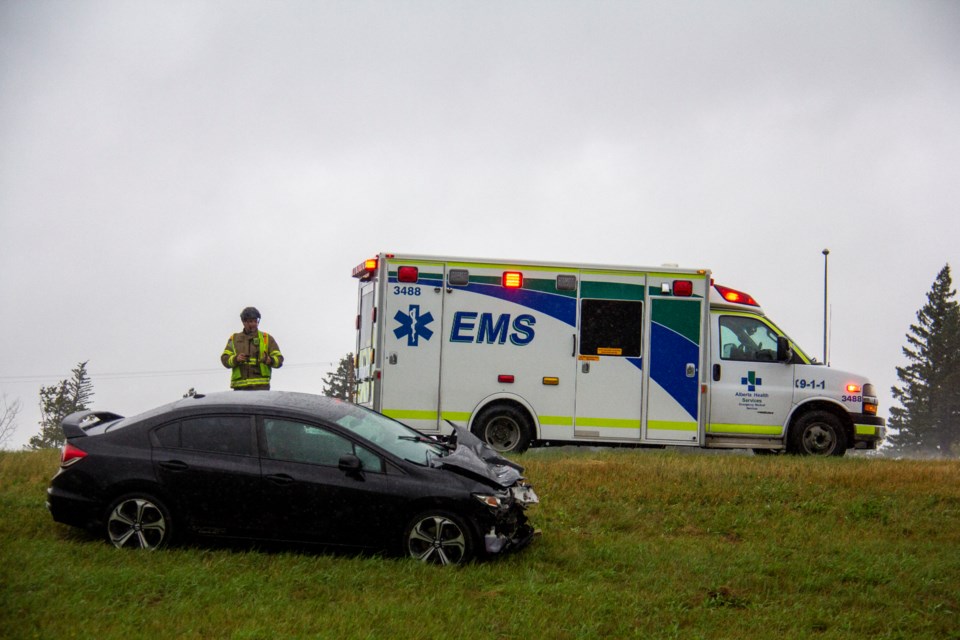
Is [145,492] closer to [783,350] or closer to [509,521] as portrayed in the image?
[509,521]

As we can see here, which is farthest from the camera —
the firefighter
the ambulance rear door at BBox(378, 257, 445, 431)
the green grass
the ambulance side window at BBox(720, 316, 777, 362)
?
the ambulance side window at BBox(720, 316, 777, 362)

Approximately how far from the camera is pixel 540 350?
14.7 m

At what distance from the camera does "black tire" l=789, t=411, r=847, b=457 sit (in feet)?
50.3

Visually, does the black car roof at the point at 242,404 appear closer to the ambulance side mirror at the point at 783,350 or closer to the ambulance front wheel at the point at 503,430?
the ambulance front wheel at the point at 503,430

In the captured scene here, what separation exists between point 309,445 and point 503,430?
5945mm

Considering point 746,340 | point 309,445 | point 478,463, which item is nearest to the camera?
point 309,445

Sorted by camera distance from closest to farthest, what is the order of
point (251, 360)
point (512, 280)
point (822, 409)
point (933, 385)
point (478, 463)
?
point (478, 463) < point (251, 360) < point (512, 280) < point (822, 409) < point (933, 385)

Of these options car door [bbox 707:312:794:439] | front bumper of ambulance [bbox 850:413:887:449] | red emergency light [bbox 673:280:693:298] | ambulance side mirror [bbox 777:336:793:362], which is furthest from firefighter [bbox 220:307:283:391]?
front bumper of ambulance [bbox 850:413:887:449]

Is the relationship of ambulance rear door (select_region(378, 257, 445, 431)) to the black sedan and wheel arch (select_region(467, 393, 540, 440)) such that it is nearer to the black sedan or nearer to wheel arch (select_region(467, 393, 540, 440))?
wheel arch (select_region(467, 393, 540, 440))

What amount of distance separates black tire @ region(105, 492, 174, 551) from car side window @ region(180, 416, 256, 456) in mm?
567

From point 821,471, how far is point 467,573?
6.36 m

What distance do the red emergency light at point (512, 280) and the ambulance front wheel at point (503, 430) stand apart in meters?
1.66

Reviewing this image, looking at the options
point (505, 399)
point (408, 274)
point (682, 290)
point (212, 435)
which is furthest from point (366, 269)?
point (212, 435)

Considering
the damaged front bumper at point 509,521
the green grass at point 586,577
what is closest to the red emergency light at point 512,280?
the green grass at point 586,577
